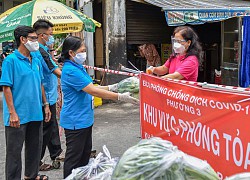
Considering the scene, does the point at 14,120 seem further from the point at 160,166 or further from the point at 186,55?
the point at 160,166

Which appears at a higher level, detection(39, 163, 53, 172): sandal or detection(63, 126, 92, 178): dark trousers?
detection(63, 126, 92, 178): dark trousers

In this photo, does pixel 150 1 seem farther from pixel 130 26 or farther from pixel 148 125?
pixel 148 125

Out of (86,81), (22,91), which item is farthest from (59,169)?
(86,81)

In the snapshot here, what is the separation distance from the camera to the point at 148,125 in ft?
11.7

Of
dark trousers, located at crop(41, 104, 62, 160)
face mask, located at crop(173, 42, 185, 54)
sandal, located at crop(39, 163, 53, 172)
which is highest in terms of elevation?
face mask, located at crop(173, 42, 185, 54)

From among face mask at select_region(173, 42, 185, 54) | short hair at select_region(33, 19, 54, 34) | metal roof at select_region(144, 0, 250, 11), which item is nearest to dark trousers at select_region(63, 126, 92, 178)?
face mask at select_region(173, 42, 185, 54)

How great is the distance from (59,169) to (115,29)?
17.0 ft

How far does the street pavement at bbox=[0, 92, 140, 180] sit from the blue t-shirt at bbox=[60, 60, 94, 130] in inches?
48.8

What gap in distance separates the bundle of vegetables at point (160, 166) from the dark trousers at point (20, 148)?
7.06 feet

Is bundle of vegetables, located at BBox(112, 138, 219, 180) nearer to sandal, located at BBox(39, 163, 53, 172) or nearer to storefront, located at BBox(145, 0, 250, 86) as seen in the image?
sandal, located at BBox(39, 163, 53, 172)

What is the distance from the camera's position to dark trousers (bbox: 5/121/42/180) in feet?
11.2

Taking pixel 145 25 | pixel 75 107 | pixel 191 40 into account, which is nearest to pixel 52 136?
pixel 75 107

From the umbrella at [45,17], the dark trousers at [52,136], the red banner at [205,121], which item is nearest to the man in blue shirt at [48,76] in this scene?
the dark trousers at [52,136]

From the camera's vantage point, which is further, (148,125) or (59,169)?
(59,169)
